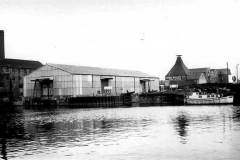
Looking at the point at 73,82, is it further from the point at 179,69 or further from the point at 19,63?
the point at 179,69

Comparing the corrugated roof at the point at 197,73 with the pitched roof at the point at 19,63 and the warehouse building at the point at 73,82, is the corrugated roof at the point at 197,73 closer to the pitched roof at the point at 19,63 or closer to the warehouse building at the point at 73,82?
the warehouse building at the point at 73,82

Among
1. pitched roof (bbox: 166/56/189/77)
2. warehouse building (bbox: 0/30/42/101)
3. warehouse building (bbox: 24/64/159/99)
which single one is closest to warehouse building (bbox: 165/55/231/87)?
pitched roof (bbox: 166/56/189/77)

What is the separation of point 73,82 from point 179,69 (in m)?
73.7

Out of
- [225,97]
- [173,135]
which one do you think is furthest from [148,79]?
[173,135]

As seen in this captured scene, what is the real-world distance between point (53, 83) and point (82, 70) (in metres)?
9.63

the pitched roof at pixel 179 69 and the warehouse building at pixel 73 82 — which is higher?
the pitched roof at pixel 179 69

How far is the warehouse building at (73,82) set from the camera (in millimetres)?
96250

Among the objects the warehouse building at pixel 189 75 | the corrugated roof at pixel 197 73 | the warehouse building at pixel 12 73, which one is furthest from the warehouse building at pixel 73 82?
the corrugated roof at pixel 197 73

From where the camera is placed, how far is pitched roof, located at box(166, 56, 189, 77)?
156 m

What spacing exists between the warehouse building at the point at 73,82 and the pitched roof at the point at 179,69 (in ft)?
146

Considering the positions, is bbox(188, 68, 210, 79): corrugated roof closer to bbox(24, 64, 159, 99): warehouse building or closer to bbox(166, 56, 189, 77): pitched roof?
bbox(166, 56, 189, 77): pitched roof

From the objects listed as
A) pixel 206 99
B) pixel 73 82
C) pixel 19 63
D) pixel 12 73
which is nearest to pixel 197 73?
pixel 206 99

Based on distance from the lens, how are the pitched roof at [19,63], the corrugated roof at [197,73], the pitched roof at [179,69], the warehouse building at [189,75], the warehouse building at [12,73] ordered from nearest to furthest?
the warehouse building at [12,73] → the pitched roof at [19,63] → the warehouse building at [189,75] → the corrugated roof at [197,73] → the pitched roof at [179,69]

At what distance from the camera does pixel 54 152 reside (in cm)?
1898
